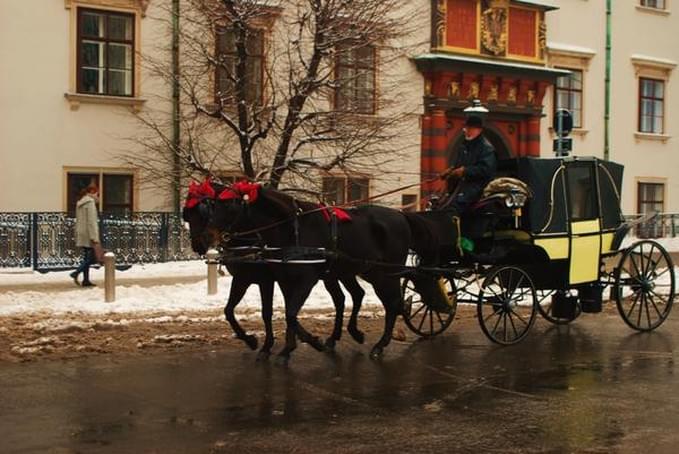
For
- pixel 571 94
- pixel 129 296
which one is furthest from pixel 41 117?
pixel 571 94

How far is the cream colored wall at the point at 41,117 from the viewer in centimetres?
2150

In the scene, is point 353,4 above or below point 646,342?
above

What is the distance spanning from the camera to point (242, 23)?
20.4 meters

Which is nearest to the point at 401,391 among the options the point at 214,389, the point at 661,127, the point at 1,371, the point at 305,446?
the point at 214,389

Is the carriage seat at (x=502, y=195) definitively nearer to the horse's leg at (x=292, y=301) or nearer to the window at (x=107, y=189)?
the horse's leg at (x=292, y=301)

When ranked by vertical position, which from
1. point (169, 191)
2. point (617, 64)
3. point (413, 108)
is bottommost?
point (169, 191)

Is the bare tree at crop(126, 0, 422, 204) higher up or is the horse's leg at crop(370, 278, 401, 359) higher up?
the bare tree at crop(126, 0, 422, 204)

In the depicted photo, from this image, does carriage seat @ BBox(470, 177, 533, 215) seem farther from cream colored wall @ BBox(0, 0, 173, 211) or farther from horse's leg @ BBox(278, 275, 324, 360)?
cream colored wall @ BBox(0, 0, 173, 211)

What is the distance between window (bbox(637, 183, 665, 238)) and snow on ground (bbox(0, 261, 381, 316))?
17778 millimetres

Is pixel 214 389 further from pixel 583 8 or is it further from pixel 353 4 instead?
pixel 583 8

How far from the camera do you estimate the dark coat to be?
1135 cm

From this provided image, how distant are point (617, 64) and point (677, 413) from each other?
85.9ft

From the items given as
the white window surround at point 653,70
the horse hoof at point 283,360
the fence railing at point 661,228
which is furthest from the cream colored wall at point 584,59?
the horse hoof at point 283,360

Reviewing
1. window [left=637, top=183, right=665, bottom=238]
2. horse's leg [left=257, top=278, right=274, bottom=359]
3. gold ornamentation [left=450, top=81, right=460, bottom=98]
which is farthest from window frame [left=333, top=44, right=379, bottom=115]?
window [left=637, top=183, right=665, bottom=238]
